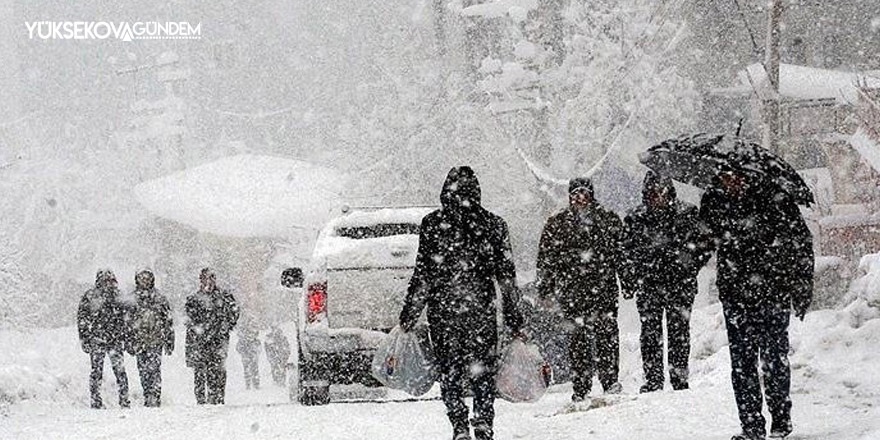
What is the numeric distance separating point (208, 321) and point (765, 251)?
7945 millimetres

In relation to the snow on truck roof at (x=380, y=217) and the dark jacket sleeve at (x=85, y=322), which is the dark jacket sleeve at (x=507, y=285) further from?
the dark jacket sleeve at (x=85, y=322)

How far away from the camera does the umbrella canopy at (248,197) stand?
124 feet

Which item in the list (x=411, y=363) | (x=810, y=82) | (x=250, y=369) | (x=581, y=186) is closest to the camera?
(x=411, y=363)

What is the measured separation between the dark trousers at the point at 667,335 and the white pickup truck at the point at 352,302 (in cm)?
198

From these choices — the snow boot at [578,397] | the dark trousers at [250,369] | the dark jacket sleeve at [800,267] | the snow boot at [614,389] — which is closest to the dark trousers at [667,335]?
the snow boot at [614,389]

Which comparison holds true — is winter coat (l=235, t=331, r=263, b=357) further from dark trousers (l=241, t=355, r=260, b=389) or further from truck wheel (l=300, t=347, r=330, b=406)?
truck wheel (l=300, t=347, r=330, b=406)

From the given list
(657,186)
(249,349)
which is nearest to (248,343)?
(249,349)

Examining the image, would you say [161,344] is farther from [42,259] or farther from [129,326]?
[42,259]

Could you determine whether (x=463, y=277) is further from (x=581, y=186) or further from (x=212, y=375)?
(x=212, y=375)

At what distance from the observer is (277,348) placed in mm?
24281

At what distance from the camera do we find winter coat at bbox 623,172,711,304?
9.96 m

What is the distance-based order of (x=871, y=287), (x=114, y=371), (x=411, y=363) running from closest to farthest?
(x=411, y=363), (x=871, y=287), (x=114, y=371)

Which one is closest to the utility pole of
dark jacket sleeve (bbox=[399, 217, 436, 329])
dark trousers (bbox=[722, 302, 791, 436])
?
dark trousers (bbox=[722, 302, 791, 436])

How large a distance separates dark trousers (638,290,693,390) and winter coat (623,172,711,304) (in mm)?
27
